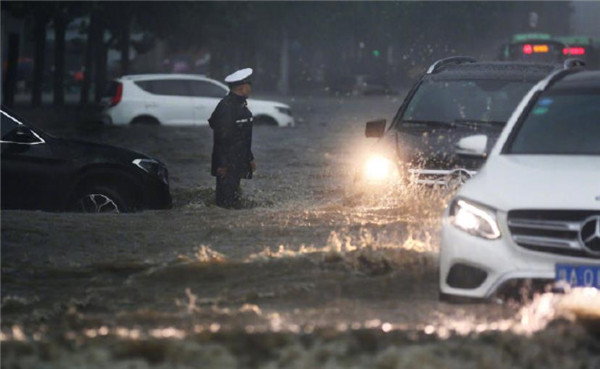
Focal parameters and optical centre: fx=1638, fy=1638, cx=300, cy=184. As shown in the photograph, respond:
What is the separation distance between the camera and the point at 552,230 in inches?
340

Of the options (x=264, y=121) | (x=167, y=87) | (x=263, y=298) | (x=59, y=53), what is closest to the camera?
(x=263, y=298)

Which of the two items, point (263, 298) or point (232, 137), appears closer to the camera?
point (263, 298)

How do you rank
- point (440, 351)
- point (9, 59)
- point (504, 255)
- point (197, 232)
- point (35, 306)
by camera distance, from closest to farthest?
point (440, 351), point (504, 255), point (35, 306), point (197, 232), point (9, 59)

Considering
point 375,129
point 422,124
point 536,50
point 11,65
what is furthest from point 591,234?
point 536,50

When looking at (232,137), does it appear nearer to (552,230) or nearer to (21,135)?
(21,135)

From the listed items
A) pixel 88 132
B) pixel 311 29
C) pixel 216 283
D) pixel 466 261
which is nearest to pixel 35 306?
pixel 216 283

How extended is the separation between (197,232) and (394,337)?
6123 millimetres

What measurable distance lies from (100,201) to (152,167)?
70 cm

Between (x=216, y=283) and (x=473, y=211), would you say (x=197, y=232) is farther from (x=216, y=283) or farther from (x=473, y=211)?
(x=473, y=211)

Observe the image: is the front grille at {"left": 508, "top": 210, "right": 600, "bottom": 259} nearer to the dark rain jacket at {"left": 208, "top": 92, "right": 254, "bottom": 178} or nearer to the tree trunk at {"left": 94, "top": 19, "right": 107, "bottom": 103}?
the dark rain jacket at {"left": 208, "top": 92, "right": 254, "bottom": 178}

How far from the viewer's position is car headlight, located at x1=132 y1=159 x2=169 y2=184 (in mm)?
14633

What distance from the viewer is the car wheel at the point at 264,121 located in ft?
117

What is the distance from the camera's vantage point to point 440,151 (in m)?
13.4

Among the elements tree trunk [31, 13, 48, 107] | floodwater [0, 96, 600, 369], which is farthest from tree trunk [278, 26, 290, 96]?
floodwater [0, 96, 600, 369]
